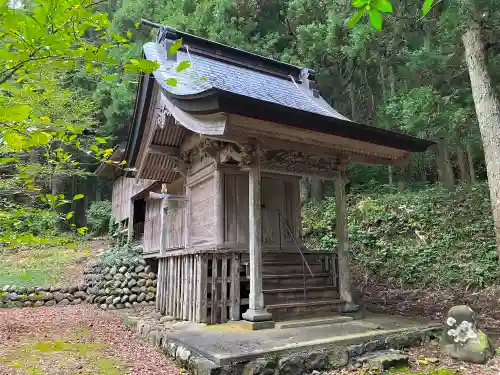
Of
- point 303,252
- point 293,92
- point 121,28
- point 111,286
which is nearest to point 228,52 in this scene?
point 293,92

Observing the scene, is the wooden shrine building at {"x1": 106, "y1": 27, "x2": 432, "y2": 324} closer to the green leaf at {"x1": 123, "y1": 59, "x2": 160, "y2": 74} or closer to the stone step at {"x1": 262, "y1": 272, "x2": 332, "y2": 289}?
the stone step at {"x1": 262, "y1": 272, "x2": 332, "y2": 289}

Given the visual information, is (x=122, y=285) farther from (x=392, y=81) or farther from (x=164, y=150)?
(x=392, y=81)

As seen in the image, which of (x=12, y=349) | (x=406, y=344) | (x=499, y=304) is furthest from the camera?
(x=499, y=304)

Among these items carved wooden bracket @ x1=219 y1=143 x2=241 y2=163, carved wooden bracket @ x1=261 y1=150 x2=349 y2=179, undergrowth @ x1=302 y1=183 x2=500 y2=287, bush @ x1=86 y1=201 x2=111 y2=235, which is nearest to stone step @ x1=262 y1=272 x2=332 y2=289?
carved wooden bracket @ x1=261 y1=150 x2=349 y2=179

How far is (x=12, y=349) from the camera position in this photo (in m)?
5.51

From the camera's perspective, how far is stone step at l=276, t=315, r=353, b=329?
5464 mm

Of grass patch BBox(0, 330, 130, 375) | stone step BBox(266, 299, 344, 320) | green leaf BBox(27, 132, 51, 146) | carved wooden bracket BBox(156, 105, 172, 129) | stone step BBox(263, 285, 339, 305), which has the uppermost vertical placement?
carved wooden bracket BBox(156, 105, 172, 129)

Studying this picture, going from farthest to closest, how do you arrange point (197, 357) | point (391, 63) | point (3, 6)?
point (391, 63) → point (197, 357) → point (3, 6)

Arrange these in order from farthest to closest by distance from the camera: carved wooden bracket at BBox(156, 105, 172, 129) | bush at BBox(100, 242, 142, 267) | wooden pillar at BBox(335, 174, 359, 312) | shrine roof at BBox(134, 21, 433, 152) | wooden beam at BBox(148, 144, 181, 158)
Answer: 1. bush at BBox(100, 242, 142, 267)
2. wooden beam at BBox(148, 144, 181, 158)
3. carved wooden bracket at BBox(156, 105, 172, 129)
4. wooden pillar at BBox(335, 174, 359, 312)
5. shrine roof at BBox(134, 21, 433, 152)

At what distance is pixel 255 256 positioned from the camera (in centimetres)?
564

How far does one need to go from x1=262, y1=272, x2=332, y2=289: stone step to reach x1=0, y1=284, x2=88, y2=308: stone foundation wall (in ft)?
25.7

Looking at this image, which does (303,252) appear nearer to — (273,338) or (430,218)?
(273,338)

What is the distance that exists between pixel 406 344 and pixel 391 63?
11747mm

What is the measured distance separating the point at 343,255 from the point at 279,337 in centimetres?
247
